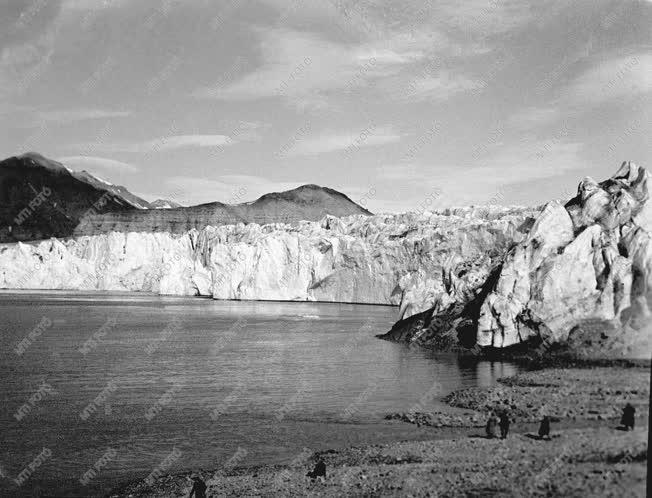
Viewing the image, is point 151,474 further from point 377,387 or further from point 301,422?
point 377,387

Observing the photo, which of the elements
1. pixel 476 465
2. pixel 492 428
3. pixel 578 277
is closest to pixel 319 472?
pixel 476 465

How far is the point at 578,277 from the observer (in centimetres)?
5112

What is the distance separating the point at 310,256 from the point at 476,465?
362 feet

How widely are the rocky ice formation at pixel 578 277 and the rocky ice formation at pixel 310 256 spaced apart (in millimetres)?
13942

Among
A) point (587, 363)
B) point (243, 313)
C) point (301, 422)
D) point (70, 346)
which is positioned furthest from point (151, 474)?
point (243, 313)

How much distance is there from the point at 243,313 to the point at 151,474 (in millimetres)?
81078

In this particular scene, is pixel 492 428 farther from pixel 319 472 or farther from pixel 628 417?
pixel 319 472

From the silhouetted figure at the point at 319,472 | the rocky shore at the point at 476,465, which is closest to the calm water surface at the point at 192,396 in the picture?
the rocky shore at the point at 476,465

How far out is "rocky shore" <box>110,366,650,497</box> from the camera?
20906 mm

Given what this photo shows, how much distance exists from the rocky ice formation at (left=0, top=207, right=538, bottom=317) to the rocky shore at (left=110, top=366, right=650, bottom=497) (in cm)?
3741

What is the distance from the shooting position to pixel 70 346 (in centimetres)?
6231

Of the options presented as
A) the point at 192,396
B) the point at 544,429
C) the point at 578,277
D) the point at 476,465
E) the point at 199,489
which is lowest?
the point at 192,396

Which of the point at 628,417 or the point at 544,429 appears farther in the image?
the point at 544,429

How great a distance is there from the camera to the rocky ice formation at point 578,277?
48219mm
